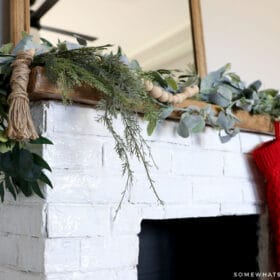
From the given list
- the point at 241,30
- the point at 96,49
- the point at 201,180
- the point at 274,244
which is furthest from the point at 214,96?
the point at 241,30

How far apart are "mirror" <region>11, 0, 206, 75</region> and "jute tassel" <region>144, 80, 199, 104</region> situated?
0.24 m

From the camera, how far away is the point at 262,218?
124cm

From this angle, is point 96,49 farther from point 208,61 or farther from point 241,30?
point 241,30

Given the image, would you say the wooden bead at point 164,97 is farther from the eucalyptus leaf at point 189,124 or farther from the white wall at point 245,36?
the white wall at point 245,36

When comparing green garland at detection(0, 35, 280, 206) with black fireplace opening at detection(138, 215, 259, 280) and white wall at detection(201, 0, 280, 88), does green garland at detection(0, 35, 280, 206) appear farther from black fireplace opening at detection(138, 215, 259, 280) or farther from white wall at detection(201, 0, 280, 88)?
white wall at detection(201, 0, 280, 88)

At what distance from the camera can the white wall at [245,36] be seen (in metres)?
1.47

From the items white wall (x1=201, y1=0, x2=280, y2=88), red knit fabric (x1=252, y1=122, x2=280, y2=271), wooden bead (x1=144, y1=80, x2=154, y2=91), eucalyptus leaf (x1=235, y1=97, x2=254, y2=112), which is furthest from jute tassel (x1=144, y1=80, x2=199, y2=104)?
white wall (x1=201, y1=0, x2=280, y2=88)

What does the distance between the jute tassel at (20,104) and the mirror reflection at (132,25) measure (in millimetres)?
298

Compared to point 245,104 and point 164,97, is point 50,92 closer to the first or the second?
point 164,97

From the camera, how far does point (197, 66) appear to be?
1.30 metres

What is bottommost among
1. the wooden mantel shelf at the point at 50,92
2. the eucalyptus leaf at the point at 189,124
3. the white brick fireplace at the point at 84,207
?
the white brick fireplace at the point at 84,207

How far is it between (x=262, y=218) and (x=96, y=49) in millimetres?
796

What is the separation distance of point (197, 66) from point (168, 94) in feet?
1.50

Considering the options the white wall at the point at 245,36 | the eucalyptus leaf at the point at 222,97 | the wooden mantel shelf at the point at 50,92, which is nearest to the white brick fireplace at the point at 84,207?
the wooden mantel shelf at the point at 50,92
